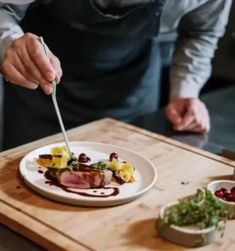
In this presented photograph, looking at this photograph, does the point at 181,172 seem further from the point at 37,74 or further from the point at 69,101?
the point at 69,101

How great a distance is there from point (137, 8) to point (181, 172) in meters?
0.38

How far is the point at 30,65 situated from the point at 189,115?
0.46 meters

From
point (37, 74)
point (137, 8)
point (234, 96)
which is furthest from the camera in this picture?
point (234, 96)

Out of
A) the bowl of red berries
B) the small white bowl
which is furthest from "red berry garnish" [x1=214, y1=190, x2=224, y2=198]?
the small white bowl

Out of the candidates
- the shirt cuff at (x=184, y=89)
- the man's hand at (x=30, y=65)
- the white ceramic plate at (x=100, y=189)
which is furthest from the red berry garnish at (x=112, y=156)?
the shirt cuff at (x=184, y=89)

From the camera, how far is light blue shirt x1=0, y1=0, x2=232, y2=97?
137cm

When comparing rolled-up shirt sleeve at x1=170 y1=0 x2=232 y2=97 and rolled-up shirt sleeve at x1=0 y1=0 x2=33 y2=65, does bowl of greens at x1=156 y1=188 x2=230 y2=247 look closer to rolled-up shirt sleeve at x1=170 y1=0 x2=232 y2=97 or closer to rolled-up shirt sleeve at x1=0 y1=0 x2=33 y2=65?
rolled-up shirt sleeve at x1=0 y1=0 x2=33 y2=65

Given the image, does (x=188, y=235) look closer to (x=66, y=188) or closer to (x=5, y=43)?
(x=66, y=188)

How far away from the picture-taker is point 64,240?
0.83 meters

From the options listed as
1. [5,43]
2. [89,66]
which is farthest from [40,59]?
[89,66]

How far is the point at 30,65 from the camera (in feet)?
3.20

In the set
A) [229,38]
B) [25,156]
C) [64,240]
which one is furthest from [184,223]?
[229,38]

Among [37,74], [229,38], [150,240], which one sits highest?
[37,74]

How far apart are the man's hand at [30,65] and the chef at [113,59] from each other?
0.65 feet
